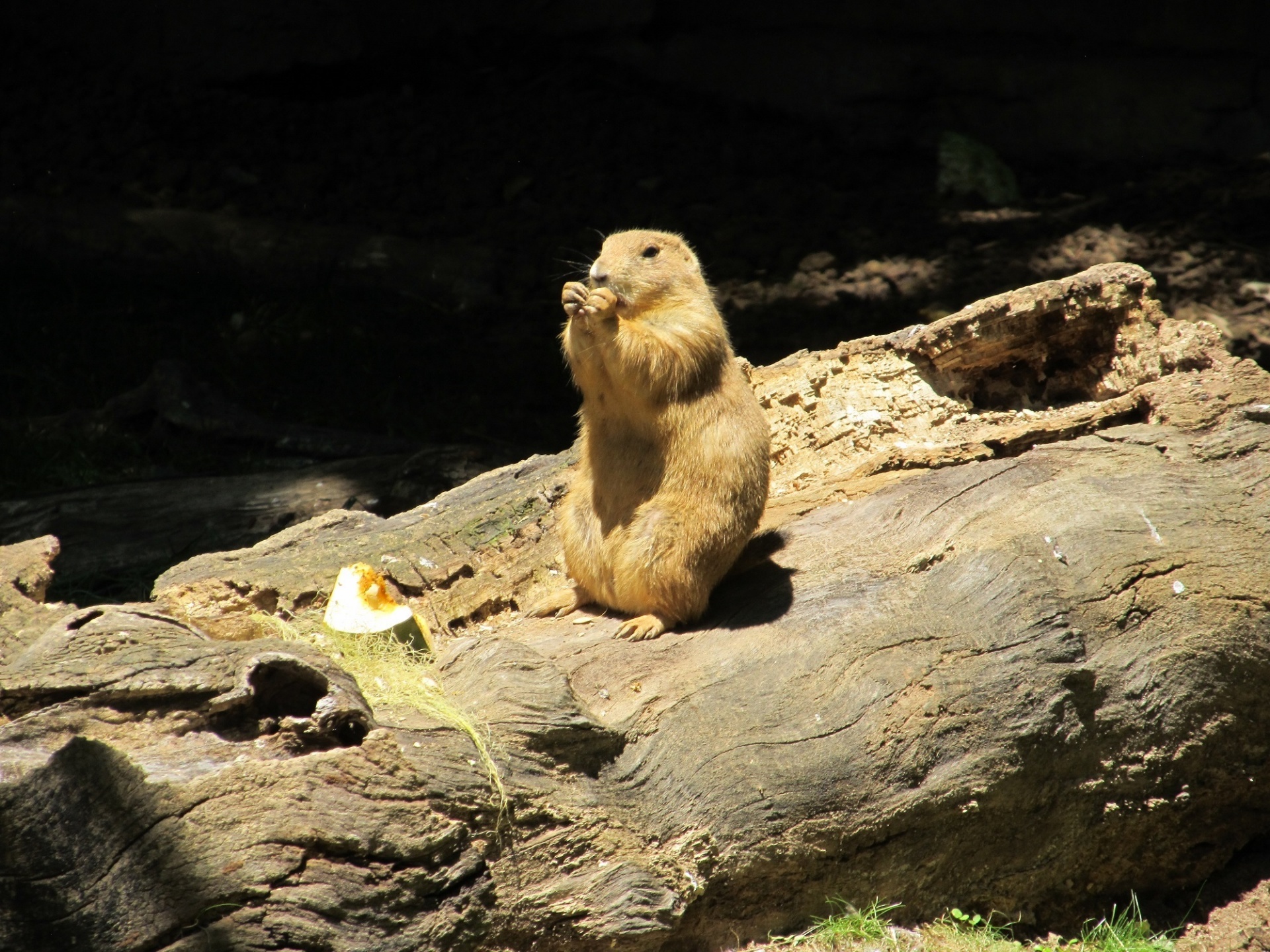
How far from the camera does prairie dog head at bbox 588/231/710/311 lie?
429 cm

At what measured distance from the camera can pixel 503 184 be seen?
34.6 feet

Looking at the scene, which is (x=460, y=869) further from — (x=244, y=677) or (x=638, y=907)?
(x=244, y=677)

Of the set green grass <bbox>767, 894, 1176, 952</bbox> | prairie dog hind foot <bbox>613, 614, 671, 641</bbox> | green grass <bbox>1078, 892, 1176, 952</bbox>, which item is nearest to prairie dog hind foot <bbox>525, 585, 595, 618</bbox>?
prairie dog hind foot <bbox>613, 614, 671, 641</bbox>

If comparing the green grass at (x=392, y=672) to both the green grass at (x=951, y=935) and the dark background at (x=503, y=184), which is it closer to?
the green grass at (x=951, y=935)

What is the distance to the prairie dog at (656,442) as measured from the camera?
4.09 m

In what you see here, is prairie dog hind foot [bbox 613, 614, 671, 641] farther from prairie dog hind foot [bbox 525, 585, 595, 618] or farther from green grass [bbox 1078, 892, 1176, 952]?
green grass [bbox 1078, 892, 1176, 952]

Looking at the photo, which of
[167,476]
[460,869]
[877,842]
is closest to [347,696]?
[460,869]

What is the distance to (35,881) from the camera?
8.79ft

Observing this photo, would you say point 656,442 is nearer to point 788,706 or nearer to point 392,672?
point 788,706

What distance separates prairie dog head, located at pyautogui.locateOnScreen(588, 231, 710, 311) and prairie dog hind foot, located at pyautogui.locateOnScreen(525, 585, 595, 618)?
1094 millimetres

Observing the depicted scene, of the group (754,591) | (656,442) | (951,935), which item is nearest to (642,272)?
(656,442)

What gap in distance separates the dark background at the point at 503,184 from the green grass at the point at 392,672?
2.90m

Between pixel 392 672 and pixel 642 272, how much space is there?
1.70 m

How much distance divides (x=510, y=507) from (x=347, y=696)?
1956 mm
